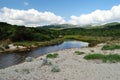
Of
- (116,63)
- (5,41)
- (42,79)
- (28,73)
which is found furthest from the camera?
(5,41)

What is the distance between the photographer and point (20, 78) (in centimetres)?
1908

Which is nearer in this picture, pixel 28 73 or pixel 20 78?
pixel 20 78

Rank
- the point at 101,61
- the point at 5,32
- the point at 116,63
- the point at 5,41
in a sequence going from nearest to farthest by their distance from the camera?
the point at 116,63
the point at 101,61
the point at 5,41
the point at 5,32

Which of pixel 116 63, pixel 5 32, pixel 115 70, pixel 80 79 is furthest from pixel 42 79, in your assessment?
pixel 5 32

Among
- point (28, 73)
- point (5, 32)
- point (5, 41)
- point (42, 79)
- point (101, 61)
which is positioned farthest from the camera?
point (5, 32)

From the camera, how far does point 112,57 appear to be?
2867 cm

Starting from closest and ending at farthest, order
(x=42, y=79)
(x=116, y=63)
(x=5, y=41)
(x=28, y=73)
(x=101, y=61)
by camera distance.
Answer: (x=42, y=79), (x=28, y=73), (x=116, y=63), (x=101, y=61), (x=5, y=41)

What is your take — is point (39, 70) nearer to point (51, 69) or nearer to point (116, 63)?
point (51, 69)

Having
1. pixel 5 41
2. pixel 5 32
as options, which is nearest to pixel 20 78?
pixel 5 41

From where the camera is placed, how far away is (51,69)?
22.2 m

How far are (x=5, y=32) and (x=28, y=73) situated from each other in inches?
3537

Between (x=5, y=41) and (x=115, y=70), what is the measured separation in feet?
260

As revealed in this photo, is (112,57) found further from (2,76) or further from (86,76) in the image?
(2,76)

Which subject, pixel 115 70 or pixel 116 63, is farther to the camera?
pixel 116 63
